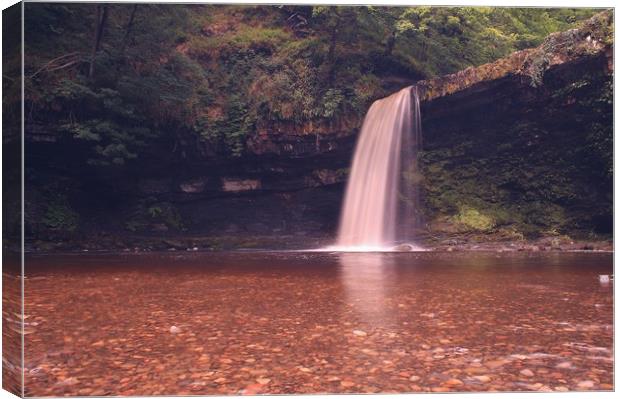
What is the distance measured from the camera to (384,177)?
13.5 meters

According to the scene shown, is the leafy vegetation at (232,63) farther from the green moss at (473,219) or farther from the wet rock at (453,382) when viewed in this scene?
the wet rock at (453,382)

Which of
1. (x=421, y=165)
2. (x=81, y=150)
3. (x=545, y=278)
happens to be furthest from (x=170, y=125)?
(x=545, y=278)

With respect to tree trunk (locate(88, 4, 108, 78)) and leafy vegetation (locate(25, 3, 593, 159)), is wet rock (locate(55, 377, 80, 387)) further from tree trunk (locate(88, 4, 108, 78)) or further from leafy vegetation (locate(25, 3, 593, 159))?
tree trunk (locate(88, 4, 108, 78))

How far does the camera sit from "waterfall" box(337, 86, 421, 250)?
13.3 m

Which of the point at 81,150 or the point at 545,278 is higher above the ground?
the point at 81,150

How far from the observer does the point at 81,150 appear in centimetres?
1304

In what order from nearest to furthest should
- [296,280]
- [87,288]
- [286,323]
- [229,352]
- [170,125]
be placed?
[229,352] → [286,323] → [87,288] → [296,280] → [170,125]

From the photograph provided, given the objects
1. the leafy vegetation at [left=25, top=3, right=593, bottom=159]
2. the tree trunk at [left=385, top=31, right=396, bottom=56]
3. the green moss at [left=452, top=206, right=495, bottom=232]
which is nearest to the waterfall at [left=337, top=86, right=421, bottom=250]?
the leafy vegetation at [left=25, top=3, right=593, bottom=159]

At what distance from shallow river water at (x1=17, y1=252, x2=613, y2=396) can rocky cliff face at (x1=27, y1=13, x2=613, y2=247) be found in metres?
7.74

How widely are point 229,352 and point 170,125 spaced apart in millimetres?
11902

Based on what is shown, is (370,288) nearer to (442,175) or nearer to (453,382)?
(453,382)

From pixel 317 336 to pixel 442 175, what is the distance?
482 inches

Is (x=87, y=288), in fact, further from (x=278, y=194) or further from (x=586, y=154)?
(x=586, y=154)

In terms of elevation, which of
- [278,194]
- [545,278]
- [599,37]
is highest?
[599,37]
